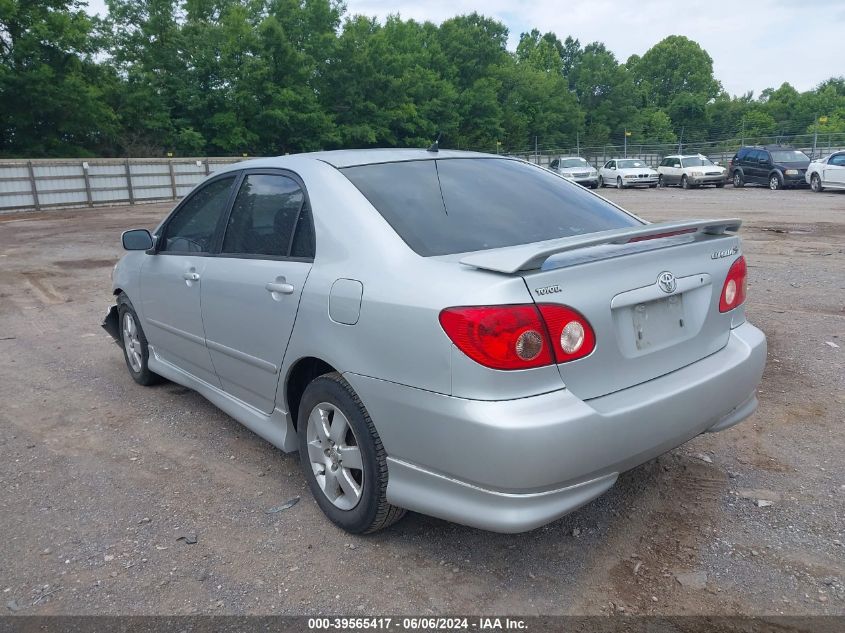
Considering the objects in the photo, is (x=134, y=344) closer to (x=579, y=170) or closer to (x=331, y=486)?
(x=331, y=486)

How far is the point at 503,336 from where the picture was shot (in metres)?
2.37

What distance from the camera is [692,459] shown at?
12.2ft

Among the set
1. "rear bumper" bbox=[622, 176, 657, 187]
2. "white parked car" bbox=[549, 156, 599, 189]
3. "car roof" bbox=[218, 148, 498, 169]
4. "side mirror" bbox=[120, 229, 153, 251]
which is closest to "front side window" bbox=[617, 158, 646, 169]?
"rear bumper" bbox=[622, 176, 657, 187]

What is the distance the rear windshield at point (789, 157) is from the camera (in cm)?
2706

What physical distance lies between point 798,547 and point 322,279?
227 cm

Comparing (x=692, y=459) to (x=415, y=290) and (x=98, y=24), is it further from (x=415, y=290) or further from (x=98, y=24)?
(x=98, y=24)

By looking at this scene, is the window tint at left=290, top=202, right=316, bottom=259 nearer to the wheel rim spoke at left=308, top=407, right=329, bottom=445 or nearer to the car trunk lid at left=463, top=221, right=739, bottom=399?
the wheel rim spoke at left=308, top=407, right=329, bottom=445

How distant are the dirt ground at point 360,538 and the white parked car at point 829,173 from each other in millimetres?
21717

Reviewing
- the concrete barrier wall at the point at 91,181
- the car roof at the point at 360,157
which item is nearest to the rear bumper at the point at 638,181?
the concrete barrier wall at the point at 91,181

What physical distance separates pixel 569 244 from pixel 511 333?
43 cm

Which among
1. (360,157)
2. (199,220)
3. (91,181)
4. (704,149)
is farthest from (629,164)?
(360,157)

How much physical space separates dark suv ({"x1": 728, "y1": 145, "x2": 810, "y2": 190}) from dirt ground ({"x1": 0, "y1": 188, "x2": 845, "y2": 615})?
2457cm

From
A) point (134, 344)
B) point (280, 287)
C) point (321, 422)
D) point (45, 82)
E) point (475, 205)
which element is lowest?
point (134, 344)

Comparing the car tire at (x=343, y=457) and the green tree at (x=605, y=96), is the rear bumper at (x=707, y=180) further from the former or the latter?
the green tree at (x=605, y=96)
